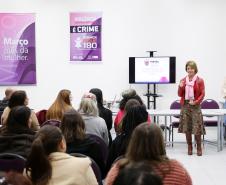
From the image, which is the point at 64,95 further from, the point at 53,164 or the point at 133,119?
the point at 53,164

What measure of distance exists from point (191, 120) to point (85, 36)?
3648 millimetres

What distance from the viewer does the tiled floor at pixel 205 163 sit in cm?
525

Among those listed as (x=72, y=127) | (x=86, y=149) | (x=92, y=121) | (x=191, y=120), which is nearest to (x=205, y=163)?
(x=191, y=120)

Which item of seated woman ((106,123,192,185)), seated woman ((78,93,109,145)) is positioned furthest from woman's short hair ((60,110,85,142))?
seated woman ((106,123,192,185))

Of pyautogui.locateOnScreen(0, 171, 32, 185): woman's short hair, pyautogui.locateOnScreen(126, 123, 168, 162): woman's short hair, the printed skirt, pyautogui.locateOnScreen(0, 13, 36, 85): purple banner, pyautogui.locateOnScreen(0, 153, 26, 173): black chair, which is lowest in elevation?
the printed skirt

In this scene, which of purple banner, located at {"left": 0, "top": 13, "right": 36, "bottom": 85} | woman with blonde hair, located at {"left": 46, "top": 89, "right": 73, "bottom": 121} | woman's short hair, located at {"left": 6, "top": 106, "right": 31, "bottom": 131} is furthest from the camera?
purple banner, located at {"left": 0, "top": 13, "right": 36, "bottom": 85}

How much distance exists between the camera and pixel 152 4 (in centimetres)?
904

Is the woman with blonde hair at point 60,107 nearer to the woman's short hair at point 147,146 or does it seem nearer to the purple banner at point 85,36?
the woman's short hair at point 147,146

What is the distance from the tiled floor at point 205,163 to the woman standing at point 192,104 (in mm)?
233

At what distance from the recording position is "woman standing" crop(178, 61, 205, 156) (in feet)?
21.4

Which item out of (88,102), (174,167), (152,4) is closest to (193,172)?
(88,102)

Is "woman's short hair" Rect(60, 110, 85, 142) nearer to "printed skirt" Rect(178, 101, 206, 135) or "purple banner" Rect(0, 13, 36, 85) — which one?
"printed skirt" Rect(178, 101, 206, 135)

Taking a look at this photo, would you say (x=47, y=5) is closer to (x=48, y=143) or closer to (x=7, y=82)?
(x=7, y=82)

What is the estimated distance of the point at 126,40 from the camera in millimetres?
9148
